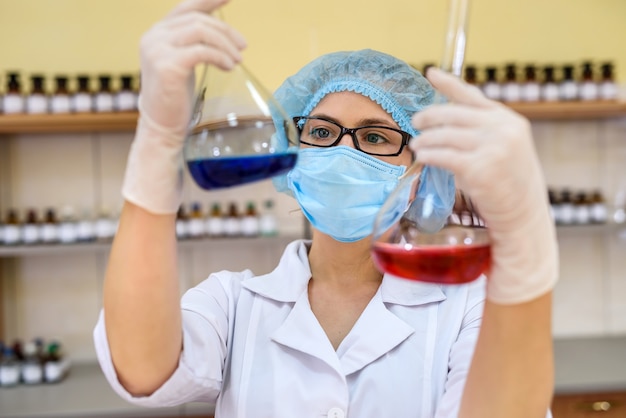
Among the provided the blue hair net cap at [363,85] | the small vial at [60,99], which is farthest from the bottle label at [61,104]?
the blue hair net cap at [363,85]

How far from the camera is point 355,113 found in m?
1.07

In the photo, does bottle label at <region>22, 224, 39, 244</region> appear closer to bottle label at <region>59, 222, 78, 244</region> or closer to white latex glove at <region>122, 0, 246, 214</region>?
bottle label at <region>59, 222, 78, 244</region>

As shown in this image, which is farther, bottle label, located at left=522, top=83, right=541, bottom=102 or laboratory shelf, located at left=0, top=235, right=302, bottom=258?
bottle label, located at left=522, top=83, right=541, bottom=102

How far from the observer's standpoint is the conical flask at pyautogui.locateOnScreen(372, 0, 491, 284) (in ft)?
1.91

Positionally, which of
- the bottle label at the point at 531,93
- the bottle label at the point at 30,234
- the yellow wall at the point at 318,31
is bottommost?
the bottle label at the point at 30,234

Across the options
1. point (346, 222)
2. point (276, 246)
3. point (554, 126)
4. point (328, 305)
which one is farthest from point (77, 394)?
point (554, 126)

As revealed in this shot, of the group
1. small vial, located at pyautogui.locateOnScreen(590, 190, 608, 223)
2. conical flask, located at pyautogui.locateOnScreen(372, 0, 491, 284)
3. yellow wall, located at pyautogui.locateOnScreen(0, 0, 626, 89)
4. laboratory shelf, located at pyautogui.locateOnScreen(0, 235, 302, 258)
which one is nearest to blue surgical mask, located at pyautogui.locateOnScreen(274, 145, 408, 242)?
conical flask, located at pyautogui.locateOnScreen(372, 0, 491, 284)

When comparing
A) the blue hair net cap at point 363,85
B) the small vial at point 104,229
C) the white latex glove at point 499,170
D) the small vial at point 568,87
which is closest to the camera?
the white latex glove at point 499,170

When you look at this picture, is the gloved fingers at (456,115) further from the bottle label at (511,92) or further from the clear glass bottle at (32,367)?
the clear glass bottle at (32,367)

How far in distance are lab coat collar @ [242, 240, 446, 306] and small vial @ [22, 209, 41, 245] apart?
5.37 feet

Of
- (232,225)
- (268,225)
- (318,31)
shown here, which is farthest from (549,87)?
(232,225)

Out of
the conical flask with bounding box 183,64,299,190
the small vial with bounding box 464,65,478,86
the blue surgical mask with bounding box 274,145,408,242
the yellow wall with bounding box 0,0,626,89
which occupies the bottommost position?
the blue surgical mask with bounding box 274,145,408,242

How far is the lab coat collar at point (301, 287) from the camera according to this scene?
1.12 m

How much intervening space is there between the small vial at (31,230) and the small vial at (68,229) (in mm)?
90
